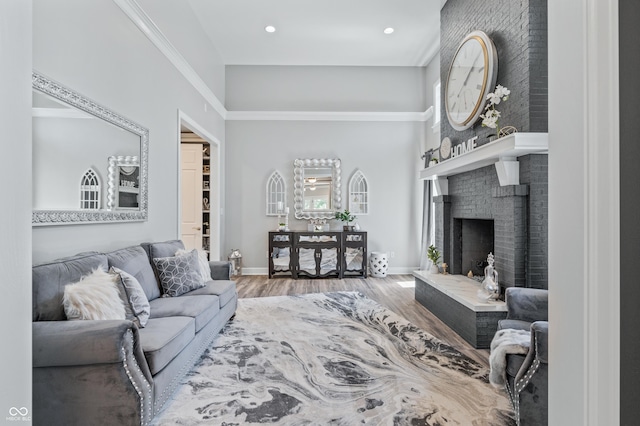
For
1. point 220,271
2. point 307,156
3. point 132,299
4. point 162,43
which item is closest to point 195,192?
point 307,156

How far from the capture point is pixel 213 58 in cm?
536

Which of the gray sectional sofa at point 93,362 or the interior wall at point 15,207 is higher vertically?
the interior wall at point 15,207

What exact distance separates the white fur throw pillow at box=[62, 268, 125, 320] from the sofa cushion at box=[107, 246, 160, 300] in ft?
1.35

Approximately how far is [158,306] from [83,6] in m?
2.24

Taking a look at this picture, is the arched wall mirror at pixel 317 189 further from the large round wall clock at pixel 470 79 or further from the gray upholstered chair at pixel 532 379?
the gray upholstered chair at pixel 532 379

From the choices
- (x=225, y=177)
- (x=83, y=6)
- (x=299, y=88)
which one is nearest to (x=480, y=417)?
(x=83, y=6)

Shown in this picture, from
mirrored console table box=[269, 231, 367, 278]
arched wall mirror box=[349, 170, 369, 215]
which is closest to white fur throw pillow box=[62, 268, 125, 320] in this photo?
mirrored console table box=[269, 231, 367, 278]

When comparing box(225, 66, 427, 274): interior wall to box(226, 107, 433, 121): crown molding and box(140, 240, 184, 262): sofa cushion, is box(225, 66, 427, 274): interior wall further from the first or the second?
box(140, 240, 184, 262): sofa cushion

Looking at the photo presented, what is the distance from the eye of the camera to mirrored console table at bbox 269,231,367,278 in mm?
5633

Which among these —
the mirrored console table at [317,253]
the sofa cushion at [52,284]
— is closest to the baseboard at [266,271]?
the mirrored console table at [317,253]

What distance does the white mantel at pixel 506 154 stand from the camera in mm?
2512

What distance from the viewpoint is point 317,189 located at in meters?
6.00

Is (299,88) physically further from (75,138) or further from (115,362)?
(115,362)

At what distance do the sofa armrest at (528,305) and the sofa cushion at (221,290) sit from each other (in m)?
2.33
